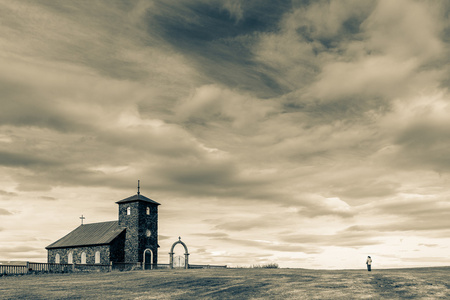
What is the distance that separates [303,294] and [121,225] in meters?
41.9

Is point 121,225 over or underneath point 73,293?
over

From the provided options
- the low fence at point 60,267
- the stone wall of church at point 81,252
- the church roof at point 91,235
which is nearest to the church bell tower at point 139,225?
the church roof at point 91,235

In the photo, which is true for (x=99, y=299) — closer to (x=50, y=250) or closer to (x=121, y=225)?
(x=121, y=225)

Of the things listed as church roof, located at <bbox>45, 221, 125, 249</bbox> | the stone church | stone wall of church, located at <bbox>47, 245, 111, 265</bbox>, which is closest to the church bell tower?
the stone church

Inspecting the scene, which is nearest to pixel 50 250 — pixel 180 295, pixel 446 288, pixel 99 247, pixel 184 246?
pixel 99 247

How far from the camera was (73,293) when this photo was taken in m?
28.5

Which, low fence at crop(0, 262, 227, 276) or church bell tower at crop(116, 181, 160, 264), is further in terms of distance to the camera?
church bell tower at crop(116, 181, 160, 264)

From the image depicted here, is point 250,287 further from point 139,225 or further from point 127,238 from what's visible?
point 127,238

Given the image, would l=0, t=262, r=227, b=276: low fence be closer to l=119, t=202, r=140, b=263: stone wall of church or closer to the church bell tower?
l=119, t=202, r=140, b=263: stone wall of church

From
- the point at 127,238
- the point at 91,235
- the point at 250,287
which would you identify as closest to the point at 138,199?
the point at 127,238

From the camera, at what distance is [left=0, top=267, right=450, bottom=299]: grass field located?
84.8ft

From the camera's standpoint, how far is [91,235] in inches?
2594

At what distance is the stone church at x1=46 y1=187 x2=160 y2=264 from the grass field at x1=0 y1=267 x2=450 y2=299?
80.3 feet

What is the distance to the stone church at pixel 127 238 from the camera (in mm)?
60469
